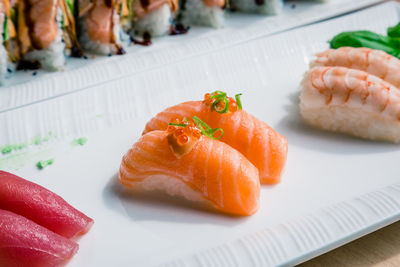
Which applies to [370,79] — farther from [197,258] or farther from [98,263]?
[98,263]

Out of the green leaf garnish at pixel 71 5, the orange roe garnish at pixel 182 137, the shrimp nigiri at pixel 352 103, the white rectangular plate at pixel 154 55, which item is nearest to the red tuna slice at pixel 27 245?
the orange roe garnish at pixel 182 137

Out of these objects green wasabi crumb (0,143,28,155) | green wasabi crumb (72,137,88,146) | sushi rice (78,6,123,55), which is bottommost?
green wasabi crumb (0,143,28,155)

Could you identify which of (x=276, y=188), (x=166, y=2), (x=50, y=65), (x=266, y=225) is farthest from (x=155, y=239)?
(x=166, y=2)

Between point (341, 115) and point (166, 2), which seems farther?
point (166, 2)

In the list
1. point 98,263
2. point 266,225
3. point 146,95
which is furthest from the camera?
point 146,95

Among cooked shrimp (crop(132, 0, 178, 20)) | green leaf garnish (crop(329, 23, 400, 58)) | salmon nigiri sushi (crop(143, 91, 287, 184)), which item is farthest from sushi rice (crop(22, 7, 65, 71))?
green leaf garnish (crop(329, 23, 400, 58))

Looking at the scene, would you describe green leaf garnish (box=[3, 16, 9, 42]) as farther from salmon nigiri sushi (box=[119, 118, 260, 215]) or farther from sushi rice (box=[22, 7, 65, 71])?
salmon nigiri sushi (box=[119, 118, 260, 215])

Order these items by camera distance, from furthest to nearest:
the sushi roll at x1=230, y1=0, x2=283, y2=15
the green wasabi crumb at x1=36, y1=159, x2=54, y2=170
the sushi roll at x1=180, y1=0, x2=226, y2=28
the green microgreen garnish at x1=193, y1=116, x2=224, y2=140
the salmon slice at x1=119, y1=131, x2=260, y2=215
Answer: the sushi roll at x1=230, y1=0, x2=283, y2=15 < the sushi roll at x1=180, y1=0, x2=226, y2=28 < the green wasabi crumb at x1=36, y1=159, x2=54, y2=170 < the green microgreen garnish at x1=193, y1=116, x2=224, y2=140 < the salmon slice at x1=119, y1=131, x2=260, y2=215

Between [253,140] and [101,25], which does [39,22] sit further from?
[253,140]
